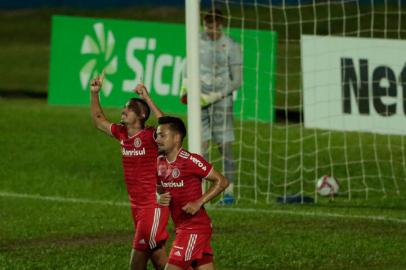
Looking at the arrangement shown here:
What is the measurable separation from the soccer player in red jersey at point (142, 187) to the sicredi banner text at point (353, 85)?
8764 mm

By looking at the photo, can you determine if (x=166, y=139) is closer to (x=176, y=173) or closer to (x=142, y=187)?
(x=176, y=173)

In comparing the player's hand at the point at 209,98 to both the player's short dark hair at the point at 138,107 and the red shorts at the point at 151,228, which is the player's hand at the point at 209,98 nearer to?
the player's short dark hair at the point at 138,107

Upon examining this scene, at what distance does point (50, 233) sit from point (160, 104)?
9595 millimetres

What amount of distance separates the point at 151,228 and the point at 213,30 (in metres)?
6.32

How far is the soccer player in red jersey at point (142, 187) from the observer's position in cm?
1227

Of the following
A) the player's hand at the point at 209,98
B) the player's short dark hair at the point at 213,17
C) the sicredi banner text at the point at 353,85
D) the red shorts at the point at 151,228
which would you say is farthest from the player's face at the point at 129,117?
the sicredi banner text at the point at 353,85

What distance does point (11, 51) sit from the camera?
125ft

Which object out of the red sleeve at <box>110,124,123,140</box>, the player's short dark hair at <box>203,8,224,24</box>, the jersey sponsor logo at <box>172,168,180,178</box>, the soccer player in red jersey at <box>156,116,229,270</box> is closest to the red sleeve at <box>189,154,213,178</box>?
the soccer player in red jersey at <box>156,116,229,270</box>

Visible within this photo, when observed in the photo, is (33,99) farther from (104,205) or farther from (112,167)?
(104,205)

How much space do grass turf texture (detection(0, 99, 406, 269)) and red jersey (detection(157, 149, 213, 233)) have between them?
236 centimetres

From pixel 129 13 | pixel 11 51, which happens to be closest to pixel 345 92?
pixel 11 51

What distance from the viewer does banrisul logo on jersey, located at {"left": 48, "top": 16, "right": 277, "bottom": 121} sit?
25.5 meters

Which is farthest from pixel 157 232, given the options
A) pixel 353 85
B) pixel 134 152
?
pixel 353 85

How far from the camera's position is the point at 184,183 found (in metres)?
11.6
